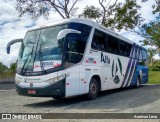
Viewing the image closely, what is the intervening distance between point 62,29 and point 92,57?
2.09 meters

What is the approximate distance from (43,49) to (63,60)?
0.96 metres

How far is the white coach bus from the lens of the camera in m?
10.0

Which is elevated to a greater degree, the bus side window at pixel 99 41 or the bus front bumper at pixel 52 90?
the bus side window at pixel 99 41

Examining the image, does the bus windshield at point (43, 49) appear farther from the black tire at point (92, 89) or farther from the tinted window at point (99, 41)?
the black tire at point (92, 89)

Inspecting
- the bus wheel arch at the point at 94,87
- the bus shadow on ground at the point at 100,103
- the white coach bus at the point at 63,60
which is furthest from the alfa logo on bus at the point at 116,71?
the bus shadow on ground at the point at 100,103

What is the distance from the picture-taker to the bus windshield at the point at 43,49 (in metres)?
10.2

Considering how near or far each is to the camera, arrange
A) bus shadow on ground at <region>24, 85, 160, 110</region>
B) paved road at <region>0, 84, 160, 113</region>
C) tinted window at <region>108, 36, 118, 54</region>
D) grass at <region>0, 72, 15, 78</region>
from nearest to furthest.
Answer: paved road at <region>0, 84, 160, 113</region>
bus shadow on ground at <region>24, 85, 160, 110</region>
tinted window at <region>108, 36, 118, 54</region>
grass at <region>0, 72, 15, 78</region>

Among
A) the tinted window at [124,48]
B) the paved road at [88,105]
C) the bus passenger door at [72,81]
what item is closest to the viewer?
the paved road at [88,105]

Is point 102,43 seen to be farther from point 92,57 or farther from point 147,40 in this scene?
point 147,40

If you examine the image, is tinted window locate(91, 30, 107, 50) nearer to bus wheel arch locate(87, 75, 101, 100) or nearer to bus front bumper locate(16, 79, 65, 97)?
bus wheel arch locate(87, 75, 101, 100)

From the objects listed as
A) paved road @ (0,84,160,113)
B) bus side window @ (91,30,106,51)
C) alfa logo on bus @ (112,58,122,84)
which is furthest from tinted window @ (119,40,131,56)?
paved road @ (0,84,160,113)

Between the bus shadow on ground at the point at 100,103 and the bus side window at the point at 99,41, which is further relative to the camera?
the bus side window at the point at 99,41

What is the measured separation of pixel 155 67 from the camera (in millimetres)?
59750

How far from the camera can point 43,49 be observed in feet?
34.4
